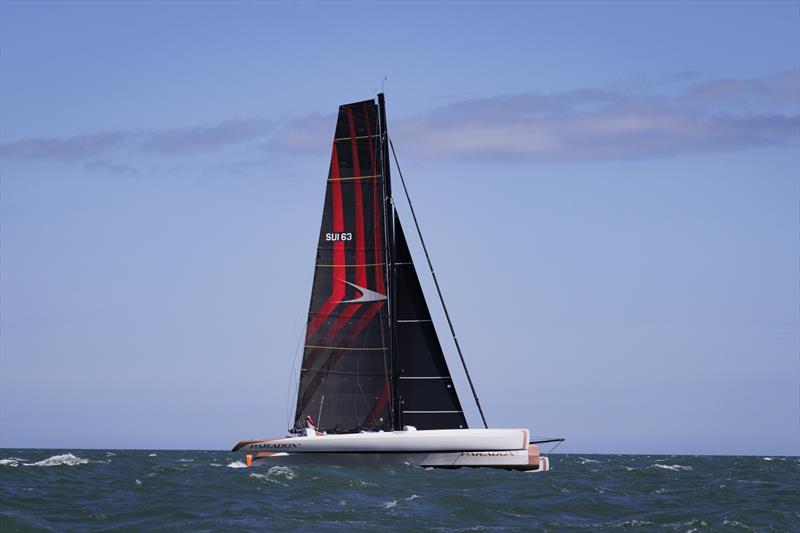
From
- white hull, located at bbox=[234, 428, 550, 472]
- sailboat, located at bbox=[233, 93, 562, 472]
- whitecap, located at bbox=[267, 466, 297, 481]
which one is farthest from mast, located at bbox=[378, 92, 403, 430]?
whitecap, located at bbox=[267, 466, 297, 481]

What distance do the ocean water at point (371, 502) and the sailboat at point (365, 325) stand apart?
3322mm

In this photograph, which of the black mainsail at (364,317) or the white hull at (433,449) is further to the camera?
the black mainsail at (364,317)

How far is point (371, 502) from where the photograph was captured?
34.2m

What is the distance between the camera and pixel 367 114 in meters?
48.6

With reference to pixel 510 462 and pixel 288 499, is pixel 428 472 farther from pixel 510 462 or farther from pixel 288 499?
pixel 288 499

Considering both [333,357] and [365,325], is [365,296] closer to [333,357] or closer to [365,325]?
[365,325]

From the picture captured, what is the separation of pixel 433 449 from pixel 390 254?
8.46 meters

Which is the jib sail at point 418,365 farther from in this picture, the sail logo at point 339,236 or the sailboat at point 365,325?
the sail logo at point 339,236

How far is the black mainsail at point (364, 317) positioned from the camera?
47.4 metres

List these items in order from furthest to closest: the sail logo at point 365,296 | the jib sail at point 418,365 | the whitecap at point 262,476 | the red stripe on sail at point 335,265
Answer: the sail logo at point 365,296 → the red stripe on sail at point 335,265 → the jib sail at point 418,365 → the whitecap at point 262,476

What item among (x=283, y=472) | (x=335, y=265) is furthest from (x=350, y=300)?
(x=283, y=472)

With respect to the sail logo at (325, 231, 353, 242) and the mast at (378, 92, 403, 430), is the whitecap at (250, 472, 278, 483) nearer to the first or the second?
the mast at (378, 92, 403, 430)

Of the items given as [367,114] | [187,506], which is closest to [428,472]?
[187,506]

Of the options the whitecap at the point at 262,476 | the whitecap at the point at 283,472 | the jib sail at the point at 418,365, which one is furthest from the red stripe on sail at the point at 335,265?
the whitecap at the point at 262,476
